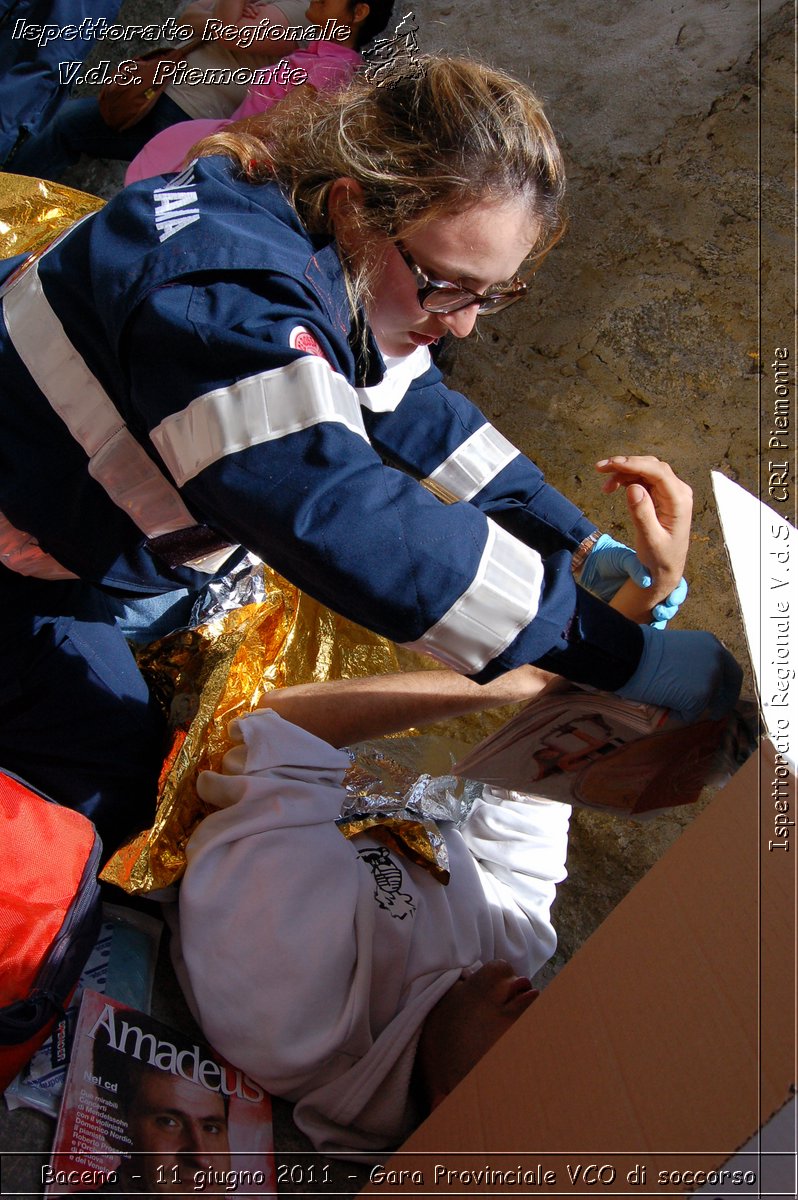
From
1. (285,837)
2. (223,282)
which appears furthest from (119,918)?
(223,282)

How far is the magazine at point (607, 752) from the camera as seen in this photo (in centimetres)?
120

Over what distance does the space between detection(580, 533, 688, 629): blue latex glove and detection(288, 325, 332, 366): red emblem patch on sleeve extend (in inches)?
25.6

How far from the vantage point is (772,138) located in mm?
1978

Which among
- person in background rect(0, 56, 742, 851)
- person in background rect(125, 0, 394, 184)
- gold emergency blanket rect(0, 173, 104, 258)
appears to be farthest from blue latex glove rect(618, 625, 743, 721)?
person in background rect(125, 0, 394, 184)

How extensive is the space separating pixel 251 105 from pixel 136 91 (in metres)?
0.36

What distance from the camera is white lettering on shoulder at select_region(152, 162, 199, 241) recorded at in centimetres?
98

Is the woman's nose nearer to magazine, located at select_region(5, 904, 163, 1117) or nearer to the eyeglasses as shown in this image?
the eyeglasses

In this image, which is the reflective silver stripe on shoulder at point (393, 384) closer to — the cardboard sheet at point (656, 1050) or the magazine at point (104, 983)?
the cardboard sheet at point (656, 1050)

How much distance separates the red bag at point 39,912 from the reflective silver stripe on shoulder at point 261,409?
0.58 metres

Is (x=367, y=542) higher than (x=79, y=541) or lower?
higher

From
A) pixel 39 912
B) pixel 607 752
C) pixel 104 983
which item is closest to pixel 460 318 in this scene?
pixel 607 752

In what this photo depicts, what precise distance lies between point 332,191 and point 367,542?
44 centimetres

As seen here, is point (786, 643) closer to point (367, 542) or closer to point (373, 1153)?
point (367, 542)

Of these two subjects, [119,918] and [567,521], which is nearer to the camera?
[119,918]
